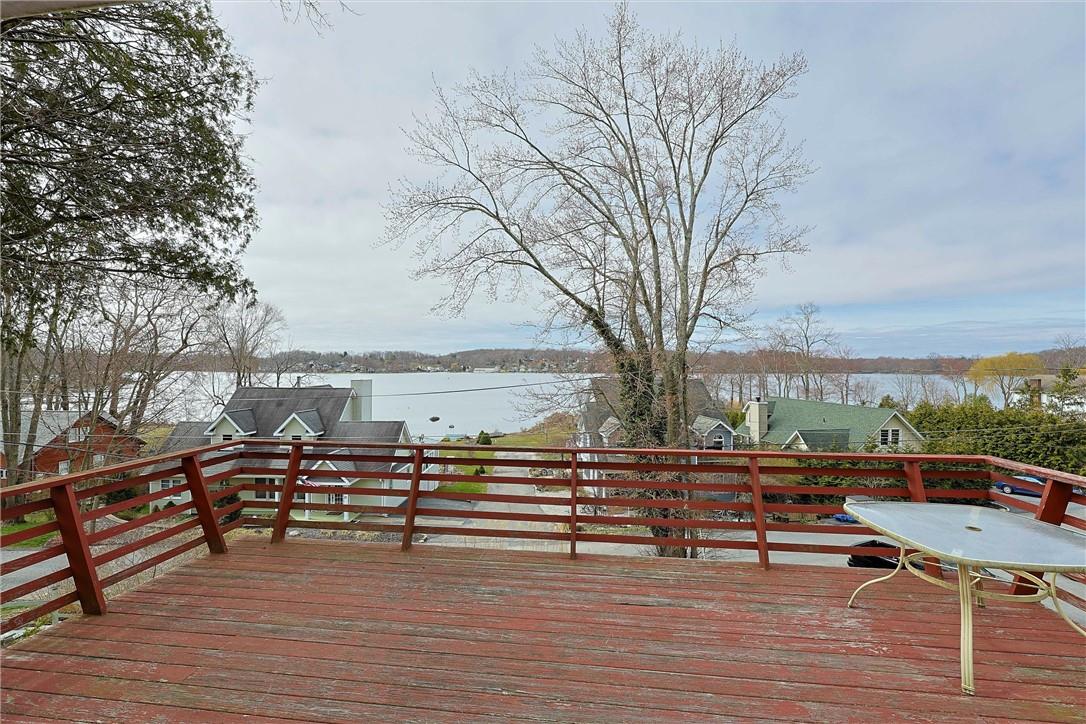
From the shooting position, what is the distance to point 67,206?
430 cm

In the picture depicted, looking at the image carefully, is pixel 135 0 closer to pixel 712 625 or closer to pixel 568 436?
pixel 712 625

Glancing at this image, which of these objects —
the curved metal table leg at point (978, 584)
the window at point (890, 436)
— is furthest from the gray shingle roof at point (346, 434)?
the window at point (890, 436)

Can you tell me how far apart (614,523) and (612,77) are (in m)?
8.49

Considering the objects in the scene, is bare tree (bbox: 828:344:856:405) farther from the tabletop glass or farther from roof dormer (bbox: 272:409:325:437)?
roof dormer (bbox: 272:409:325:437)

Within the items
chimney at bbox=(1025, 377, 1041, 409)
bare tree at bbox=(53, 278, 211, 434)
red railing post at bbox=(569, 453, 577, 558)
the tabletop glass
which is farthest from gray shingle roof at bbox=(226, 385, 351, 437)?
chimney at bbox=(1025, 377, 1041, 409)

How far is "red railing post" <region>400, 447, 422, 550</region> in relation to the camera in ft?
11.9

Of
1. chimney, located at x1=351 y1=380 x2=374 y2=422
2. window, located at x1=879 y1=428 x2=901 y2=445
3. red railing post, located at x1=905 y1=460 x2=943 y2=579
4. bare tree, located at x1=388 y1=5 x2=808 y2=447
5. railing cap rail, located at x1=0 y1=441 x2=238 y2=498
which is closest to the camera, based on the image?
railing cap rail, located at x1=0 y1=441 x2=238 y2=498

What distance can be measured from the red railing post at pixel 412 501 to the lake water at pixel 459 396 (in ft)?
16.0

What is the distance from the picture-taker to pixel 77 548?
2566 mm

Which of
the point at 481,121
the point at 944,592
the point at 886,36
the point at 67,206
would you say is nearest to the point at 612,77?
the point at 481,121

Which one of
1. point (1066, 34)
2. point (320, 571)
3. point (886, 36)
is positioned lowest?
point (320, 571)

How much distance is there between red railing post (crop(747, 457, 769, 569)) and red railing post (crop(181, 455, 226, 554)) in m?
3.85

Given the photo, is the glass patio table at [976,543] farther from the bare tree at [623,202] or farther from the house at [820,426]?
the house at [820,426]

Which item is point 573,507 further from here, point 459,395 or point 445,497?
point 459,395
